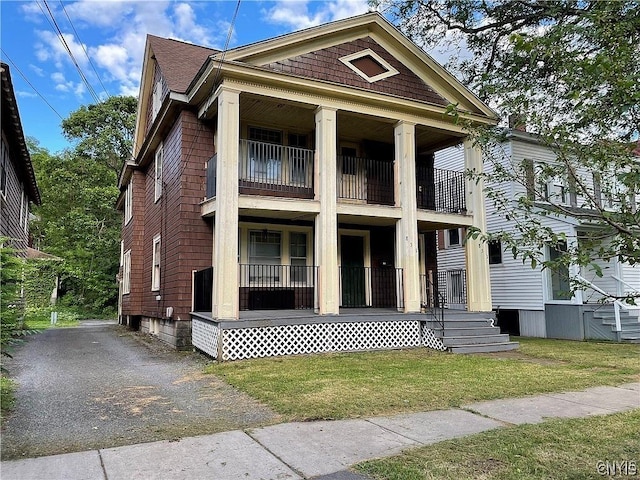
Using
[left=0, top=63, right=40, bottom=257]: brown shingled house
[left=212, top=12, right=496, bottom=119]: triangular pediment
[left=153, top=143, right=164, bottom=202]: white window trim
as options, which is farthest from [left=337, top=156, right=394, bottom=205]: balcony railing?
[left=0, top=63, right=40, bottom=257]: brown shingled house

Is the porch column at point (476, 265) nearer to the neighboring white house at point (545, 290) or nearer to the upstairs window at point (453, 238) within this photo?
the neighboring white house at point (545, 290)

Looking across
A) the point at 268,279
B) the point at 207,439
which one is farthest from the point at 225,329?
the point at 207,439

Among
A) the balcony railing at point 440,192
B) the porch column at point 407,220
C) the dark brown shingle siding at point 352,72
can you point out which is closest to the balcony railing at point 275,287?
the porch column at point 407,220

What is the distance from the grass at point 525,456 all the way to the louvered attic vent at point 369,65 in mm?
9728

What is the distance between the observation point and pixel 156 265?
14.7 meters

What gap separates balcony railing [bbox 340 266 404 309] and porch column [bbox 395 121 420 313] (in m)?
1.76

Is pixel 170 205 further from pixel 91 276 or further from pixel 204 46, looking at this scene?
pixel 91 276

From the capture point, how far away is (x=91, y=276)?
2955 cm

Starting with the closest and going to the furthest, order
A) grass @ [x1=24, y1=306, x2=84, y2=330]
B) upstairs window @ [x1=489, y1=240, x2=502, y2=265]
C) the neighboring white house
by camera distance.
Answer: the neighboring white house, upstairs window @ [x1=489, y1=240, x2=502, y2=265], grass @ [x1=24, y1=306, x2=84, y2=330]

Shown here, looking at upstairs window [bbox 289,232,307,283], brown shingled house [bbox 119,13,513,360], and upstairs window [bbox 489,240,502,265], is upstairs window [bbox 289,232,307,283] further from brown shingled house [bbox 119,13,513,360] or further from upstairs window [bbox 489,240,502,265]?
upstairs window [bbox 489,240,502,265]

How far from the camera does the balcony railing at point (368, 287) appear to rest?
1380 cm

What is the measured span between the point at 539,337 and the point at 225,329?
12.0 meters

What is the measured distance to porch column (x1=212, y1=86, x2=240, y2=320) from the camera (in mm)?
9695

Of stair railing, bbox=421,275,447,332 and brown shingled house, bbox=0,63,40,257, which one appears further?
stair railing, bbox=421,275,447,332
